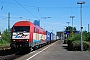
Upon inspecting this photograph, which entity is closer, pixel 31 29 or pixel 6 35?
pixel 31 29

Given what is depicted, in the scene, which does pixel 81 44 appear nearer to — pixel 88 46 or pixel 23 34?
pixel 88 46

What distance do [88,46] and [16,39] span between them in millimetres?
11129

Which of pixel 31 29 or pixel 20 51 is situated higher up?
pixel 31 29

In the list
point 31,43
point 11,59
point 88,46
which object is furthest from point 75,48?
point 11,59

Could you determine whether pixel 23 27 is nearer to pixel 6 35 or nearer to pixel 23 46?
pixel 23 46

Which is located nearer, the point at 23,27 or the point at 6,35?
the point at 23,27

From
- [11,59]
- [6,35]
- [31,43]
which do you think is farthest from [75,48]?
[6,35]

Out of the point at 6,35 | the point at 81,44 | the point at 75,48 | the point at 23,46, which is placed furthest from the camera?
the point at 6,35

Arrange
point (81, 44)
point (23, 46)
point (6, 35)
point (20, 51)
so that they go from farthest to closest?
point (6, 35), point (81, 44), point (20, 51), point (23, 46)

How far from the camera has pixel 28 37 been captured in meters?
24.0

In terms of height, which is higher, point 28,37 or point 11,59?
point 28,37

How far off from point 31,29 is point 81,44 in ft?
25.1

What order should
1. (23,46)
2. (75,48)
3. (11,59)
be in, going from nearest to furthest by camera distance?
1. (11,59)
2. (23,46)
3. (75,48)

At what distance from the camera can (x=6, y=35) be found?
80.7 m
